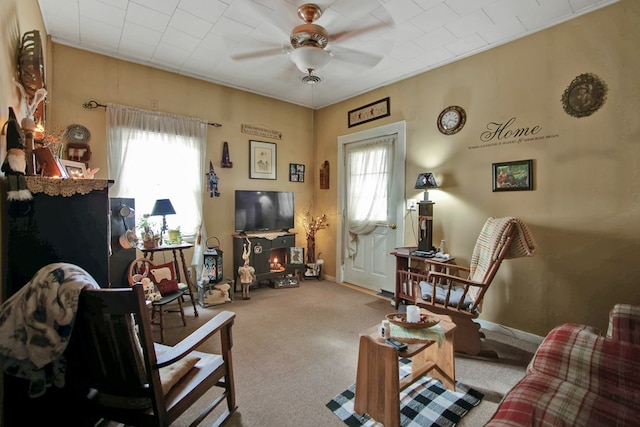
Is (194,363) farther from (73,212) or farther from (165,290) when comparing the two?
(165,290)

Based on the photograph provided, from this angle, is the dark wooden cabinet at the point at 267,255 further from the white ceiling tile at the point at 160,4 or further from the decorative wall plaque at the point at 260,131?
the white ceiling tile at the point at 160,4

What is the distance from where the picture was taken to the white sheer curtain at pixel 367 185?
13.4ft

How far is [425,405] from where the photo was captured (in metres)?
1.84

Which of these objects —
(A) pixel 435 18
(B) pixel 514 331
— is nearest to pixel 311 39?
(A) pixel 435 18

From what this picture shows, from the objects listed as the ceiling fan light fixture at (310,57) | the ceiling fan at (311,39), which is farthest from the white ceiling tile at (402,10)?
the ceiling fan light fixture at (310,57)

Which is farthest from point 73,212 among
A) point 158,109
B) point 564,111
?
point 564,111

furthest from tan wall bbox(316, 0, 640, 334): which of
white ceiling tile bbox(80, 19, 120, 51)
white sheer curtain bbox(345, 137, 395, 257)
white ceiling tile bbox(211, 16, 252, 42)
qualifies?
white ceiling tile bbox(80, 19, 120, 51)

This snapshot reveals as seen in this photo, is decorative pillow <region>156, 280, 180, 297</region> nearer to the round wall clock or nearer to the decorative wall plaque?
the decorative wall plaque

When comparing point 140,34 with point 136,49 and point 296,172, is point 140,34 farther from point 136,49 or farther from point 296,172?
point 296,172

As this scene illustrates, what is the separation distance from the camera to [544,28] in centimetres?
266

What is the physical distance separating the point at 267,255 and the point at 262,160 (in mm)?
1434

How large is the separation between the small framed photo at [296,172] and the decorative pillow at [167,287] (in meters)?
2.49

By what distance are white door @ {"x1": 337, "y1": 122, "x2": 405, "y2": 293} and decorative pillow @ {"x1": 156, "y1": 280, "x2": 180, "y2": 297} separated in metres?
2.47

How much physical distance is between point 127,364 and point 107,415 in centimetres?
30
